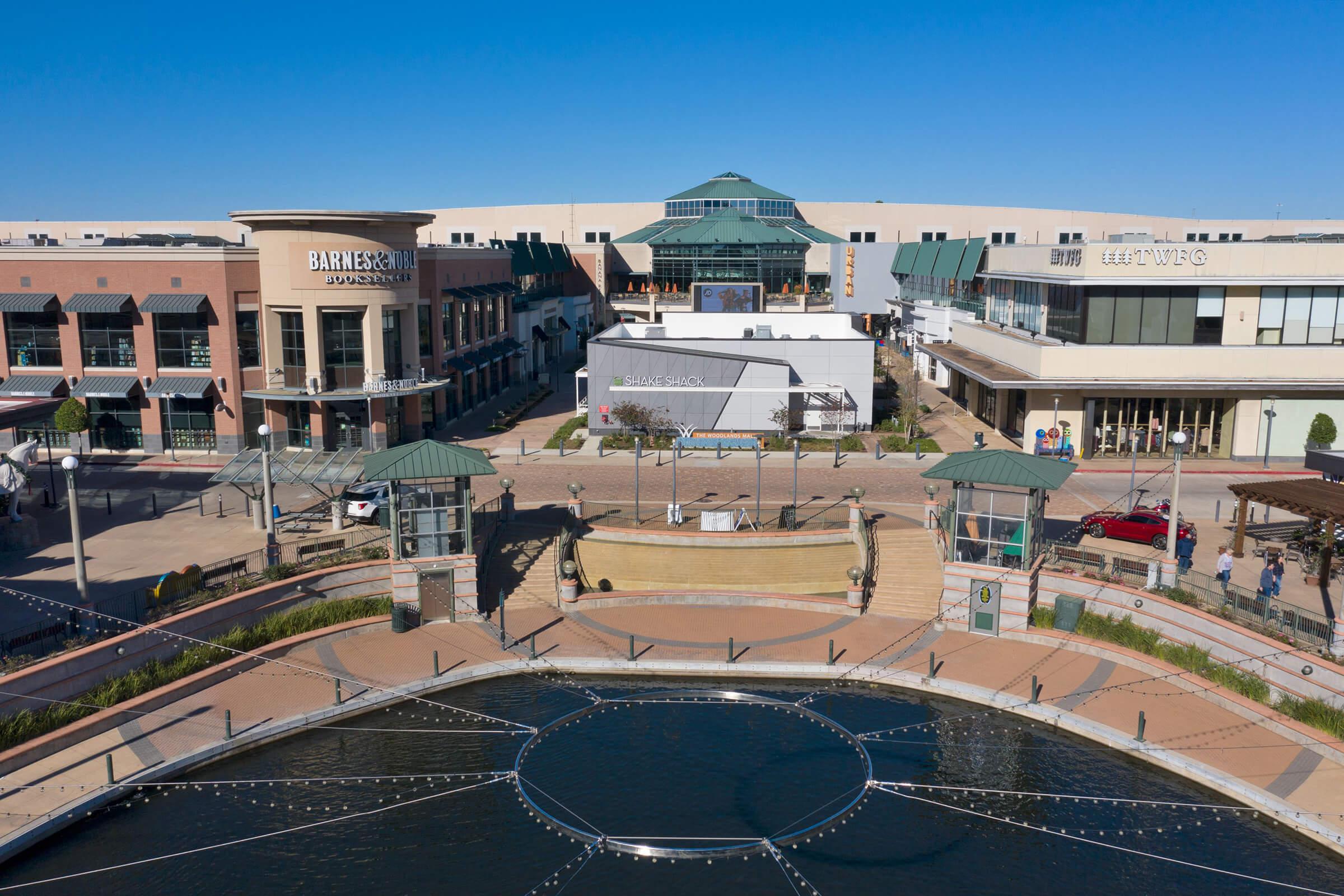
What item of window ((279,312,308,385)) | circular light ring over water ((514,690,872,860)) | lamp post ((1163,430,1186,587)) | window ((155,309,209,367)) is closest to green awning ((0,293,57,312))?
window ((155,309,209,367))

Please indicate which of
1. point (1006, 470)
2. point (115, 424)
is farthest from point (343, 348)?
point (1006, 470)

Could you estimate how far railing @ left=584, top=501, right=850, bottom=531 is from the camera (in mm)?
32156

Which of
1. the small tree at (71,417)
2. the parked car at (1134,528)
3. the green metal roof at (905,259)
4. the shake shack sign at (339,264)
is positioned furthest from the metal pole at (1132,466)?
the small tree at (71,417)

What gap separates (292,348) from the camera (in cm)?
4416

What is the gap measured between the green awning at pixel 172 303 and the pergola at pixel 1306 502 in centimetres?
4013

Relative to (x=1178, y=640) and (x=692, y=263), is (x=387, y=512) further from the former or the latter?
(x=692, y=263)

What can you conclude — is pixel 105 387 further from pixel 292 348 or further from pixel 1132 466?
pixel 1132 466

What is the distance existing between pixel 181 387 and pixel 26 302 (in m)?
7.77

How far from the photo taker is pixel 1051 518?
115ft

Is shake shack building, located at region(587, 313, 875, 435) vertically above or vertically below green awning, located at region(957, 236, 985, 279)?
below

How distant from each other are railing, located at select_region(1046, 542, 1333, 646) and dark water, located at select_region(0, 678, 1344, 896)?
544cm

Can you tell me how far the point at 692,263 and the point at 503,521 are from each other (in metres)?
57.5

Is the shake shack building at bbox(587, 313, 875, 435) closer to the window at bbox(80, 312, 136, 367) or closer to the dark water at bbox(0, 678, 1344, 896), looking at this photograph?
the window at bbox(80, 312, 136, 367)

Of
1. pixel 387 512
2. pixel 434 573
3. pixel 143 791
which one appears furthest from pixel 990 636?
pixel 143 791
